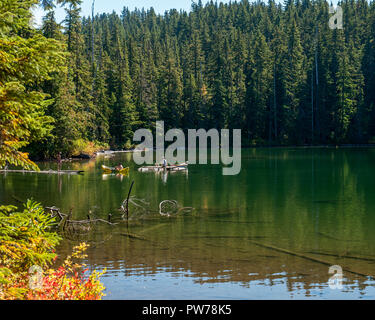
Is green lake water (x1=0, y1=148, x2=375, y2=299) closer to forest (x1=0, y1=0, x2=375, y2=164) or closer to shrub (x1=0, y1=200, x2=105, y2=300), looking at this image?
shrub (x1=0, y1=200, x2=105, y2=300)

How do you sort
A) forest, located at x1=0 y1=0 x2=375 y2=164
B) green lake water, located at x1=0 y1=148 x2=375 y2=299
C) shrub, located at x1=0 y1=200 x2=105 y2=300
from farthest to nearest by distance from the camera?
forest, located at x1=0 y1=0 x2=375 y2=164 < green lake water, located at x1=0 y1=148 x2=375 y2=299 < shrub, located at x1=0 y1=200 x2=105 y2=300

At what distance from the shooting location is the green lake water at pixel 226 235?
507 inches

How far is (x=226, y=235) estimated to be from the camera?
18.8 meters

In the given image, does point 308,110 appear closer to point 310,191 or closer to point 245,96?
point 245,96

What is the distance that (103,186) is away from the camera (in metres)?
33.5

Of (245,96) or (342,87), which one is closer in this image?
(342,87)

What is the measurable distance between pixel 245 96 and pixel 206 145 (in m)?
13.5

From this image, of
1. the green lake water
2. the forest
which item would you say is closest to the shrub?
the green lake water

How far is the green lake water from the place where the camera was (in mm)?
12875

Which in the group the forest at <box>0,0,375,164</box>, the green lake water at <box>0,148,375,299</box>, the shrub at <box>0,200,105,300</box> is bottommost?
the green lake water at <box>0,148,375,299</box>

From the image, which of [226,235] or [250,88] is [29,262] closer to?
[226,235]

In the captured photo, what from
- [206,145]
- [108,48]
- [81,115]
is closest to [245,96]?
[206,145]
